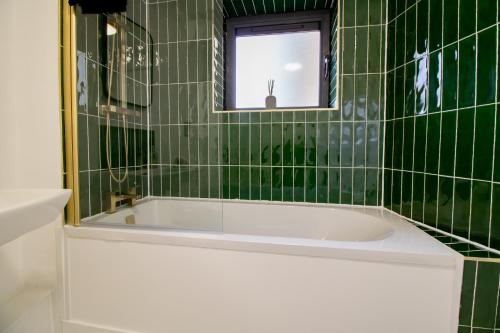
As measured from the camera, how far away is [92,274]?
1276 mm

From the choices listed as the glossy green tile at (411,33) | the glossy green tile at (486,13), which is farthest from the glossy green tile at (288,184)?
the glossy green tile at (486,13)

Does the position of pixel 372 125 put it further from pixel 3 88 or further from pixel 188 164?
pixel 3 88

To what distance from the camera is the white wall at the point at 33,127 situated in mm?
1276

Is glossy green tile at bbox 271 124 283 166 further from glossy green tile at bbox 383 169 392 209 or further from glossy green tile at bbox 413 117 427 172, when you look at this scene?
glossy green tile at bbox 413 117 427 172

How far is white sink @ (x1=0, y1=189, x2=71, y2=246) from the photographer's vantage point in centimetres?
72

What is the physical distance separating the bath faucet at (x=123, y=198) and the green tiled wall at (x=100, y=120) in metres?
0.03

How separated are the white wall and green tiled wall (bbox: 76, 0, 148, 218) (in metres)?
0.11

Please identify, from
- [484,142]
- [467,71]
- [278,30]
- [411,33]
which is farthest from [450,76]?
[278,30]

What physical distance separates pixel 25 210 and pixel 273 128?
1.49 m

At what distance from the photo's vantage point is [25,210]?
2.47 feet

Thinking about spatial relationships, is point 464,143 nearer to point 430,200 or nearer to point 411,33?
point 430,200

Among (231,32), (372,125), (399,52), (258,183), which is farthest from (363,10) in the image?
(258,183)

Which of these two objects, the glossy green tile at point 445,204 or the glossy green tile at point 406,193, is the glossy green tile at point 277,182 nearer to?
the glossy green tile at point 406,193

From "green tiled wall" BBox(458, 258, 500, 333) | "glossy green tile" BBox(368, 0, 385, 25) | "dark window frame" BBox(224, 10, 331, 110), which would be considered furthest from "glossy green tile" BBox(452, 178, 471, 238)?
"glossy green tile" BBox(368, 0, 385, 25)
